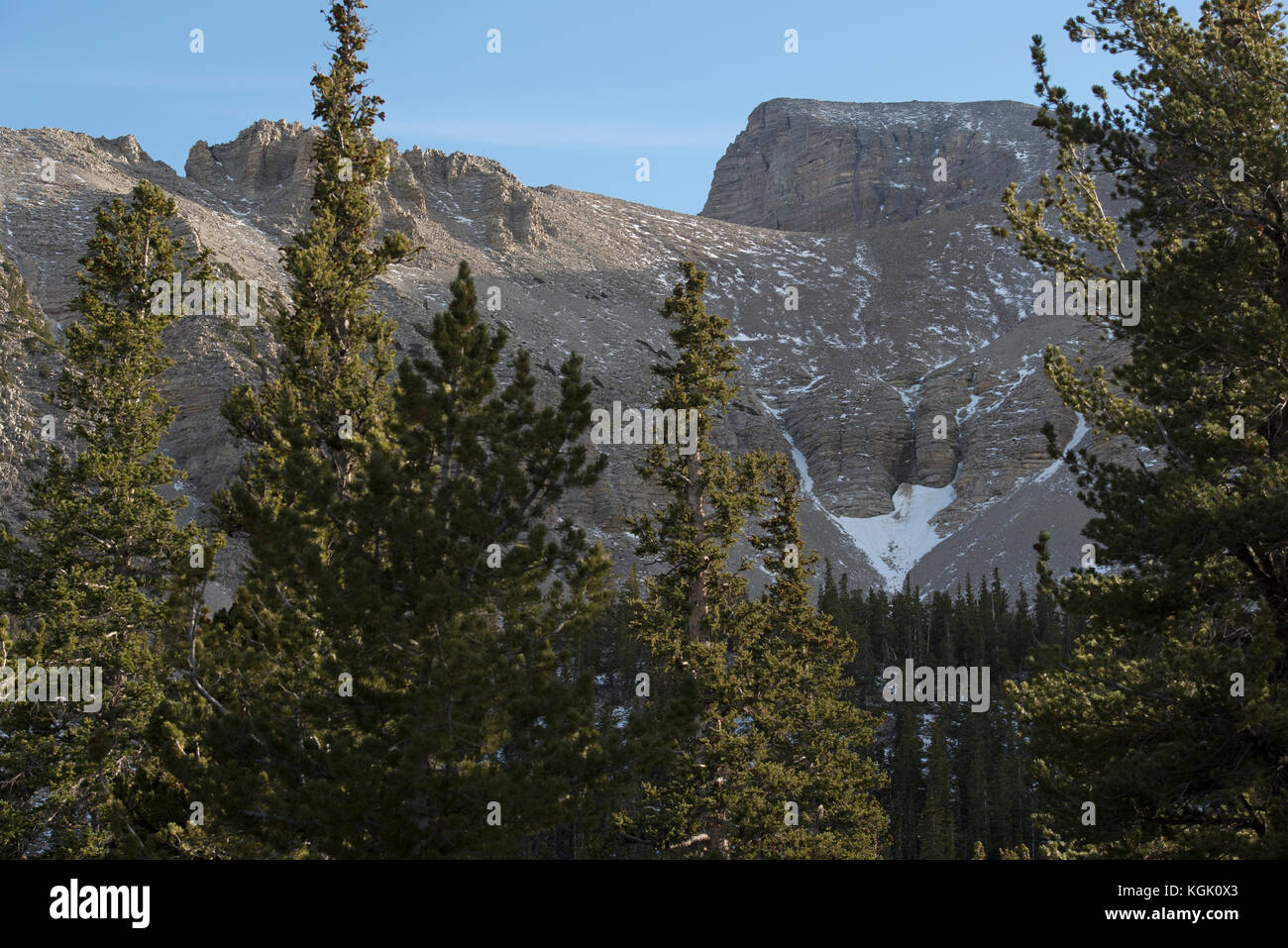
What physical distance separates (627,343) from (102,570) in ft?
426

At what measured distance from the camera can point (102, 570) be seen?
2094 centimetres

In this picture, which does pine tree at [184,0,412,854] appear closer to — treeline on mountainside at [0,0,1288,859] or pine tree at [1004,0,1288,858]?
treeline on mountainside at [0,0,1288,859]

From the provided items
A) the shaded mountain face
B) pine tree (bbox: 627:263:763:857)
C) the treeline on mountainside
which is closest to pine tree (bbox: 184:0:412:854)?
the treeline on mountainside

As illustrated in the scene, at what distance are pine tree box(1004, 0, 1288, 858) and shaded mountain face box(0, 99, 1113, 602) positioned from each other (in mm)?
78514

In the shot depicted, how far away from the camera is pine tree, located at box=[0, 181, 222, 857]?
20000 mm

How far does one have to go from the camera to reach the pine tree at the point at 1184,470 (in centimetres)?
1174

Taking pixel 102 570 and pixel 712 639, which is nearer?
pixel 102 570

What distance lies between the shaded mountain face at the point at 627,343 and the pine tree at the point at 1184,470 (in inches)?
3091

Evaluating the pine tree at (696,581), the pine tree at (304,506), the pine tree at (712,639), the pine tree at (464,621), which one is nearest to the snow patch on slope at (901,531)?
the pine tree at (712,639)

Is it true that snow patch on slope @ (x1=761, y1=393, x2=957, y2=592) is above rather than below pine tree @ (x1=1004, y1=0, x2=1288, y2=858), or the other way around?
below

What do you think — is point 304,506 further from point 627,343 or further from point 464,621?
point 627,343

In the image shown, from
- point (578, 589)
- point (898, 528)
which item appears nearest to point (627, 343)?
point (898, 528)

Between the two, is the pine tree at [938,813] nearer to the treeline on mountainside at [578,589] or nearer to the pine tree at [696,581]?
the pine tree at [696,581]
